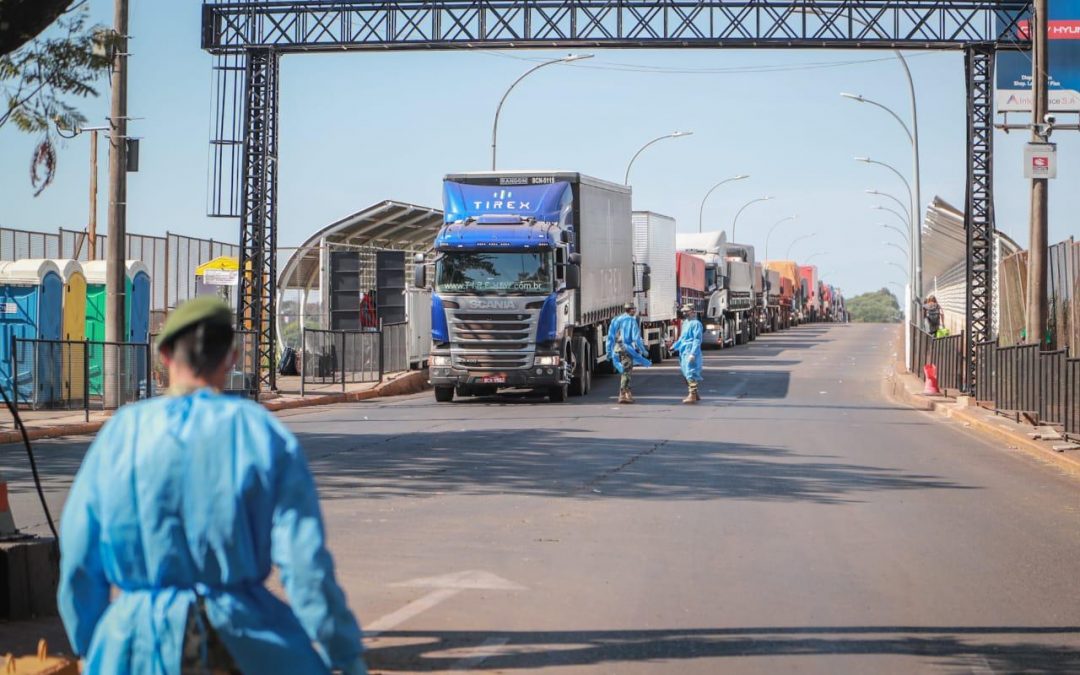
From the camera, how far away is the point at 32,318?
948 inches

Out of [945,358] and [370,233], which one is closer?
[945,358]

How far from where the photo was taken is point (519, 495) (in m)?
13.1

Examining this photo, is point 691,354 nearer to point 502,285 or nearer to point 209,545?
point 502,285

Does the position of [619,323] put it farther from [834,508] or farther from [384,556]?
[384,556]

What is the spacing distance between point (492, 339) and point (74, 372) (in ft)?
24.9

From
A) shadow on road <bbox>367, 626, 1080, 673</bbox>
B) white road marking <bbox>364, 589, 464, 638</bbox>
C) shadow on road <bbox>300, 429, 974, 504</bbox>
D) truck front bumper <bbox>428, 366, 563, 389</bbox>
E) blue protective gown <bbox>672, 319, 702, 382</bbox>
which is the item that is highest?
blue protective gown <bbox>672, 319, 702, 382</bbox>

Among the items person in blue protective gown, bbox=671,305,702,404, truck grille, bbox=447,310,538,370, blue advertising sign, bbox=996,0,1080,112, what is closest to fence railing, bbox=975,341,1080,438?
blue advertising sign, bbox=996,0,1080,112

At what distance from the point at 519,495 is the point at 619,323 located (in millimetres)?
14999

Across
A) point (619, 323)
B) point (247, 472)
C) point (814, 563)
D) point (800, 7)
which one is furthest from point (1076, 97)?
point (247, 472)

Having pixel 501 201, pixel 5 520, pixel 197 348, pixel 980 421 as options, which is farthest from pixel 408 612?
pixel 501 201

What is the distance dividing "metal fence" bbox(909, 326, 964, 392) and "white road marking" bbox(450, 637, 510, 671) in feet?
77.9

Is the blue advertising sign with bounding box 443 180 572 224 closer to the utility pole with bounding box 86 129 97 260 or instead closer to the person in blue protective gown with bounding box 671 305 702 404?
the person in blue protective gown with bounding box 671 305 702 404

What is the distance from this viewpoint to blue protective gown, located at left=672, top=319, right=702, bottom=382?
90.2 feet

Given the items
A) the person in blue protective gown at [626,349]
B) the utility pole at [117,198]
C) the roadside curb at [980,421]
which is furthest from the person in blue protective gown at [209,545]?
the person in blue protective gown at [626,349]
